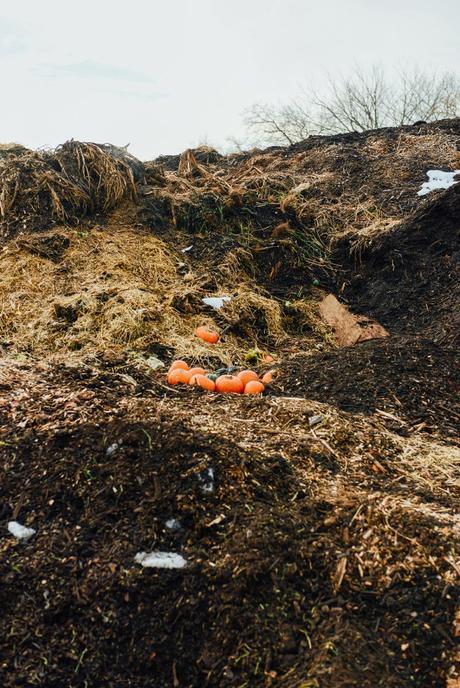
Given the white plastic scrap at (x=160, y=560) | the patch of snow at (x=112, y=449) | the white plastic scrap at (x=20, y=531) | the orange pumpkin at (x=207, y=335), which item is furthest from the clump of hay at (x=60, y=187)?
the white plastic scrap at (x=160, y=560)

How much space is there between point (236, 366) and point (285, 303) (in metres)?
1.83

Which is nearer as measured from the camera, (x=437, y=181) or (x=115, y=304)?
(x=115, y=304)

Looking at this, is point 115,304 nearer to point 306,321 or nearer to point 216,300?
point 216,300

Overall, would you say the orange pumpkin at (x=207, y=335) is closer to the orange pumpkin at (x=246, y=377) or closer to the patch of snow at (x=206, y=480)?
the orange pumpkin at (x=246, y=377)

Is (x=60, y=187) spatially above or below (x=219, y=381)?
above

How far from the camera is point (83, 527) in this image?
2.56 meters

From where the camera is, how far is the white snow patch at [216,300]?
20.4 ft

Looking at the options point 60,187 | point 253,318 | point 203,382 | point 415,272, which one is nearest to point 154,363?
point 203,382

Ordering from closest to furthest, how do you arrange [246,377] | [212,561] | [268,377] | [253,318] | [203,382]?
[212,561] → [203,382] → [246,377] → [268,377] → [253,318]

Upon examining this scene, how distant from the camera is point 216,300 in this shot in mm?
6293

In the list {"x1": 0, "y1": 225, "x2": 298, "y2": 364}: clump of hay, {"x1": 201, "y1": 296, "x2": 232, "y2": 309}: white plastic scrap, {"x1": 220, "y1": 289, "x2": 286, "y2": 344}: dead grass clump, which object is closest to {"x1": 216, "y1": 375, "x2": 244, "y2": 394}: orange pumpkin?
{"x1": 0, "y1": 225, "x2": 298, "y2": 364}: clump of hay

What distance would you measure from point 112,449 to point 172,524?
21.1 inches

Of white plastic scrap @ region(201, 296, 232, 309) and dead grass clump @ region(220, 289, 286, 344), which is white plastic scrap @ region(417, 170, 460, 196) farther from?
white plastic scrap @ region(201, 296, 232, 309)

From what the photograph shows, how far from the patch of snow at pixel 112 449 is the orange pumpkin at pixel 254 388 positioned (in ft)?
4.80
